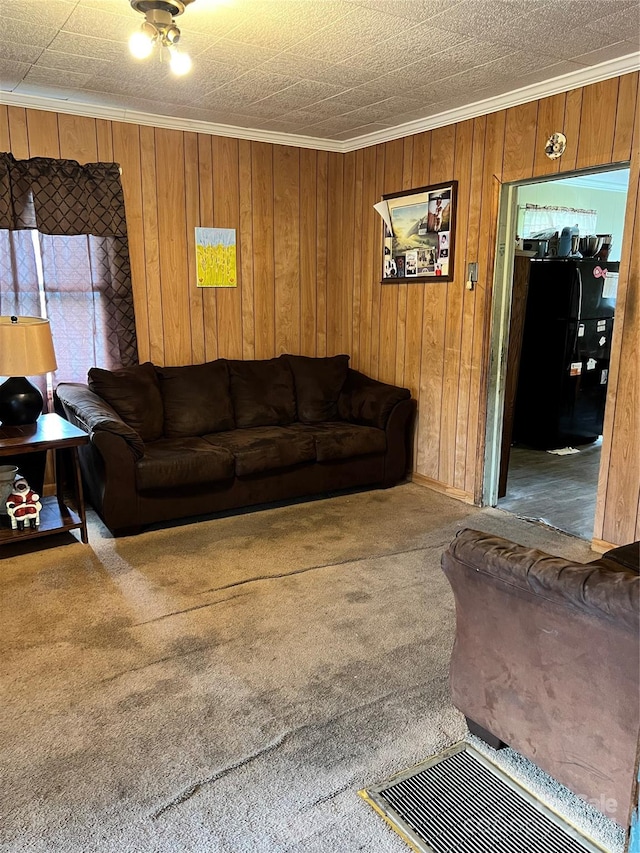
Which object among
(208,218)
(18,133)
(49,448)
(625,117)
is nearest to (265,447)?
(49,448)

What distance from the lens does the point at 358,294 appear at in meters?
5.13

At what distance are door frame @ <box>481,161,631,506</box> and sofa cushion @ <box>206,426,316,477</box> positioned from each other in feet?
3.84

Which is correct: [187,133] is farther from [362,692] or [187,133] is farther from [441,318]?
[362,692]

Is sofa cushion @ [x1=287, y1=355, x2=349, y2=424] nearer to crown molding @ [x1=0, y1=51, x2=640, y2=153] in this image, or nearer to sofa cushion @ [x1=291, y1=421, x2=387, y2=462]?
sofa cushion @ [x1=291, y1=421, x2=387, y2=462]

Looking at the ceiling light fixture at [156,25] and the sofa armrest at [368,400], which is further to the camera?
the sofa armrest at [368,400]

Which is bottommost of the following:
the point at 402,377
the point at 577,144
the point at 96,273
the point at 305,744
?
the point at 305,744

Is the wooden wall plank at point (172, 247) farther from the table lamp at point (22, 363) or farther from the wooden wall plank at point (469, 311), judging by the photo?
the wooden wall plank at point (469, 311)

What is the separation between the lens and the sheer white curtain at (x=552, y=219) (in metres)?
6.36

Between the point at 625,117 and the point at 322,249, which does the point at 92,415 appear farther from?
the point at 625,117

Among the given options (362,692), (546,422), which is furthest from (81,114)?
(546,422)

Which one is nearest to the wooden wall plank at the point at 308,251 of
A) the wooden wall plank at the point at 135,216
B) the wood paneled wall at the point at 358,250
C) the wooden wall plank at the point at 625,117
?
the wood paneled wall at the point at 358,250

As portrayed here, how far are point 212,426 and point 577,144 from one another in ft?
9.10

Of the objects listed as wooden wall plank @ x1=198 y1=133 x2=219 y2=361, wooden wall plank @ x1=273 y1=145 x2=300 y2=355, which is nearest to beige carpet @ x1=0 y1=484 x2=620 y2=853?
wooden wall plank @ x1=198 y1=133 x2=219 y2=361

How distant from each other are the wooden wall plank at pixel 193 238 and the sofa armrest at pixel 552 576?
326cm
